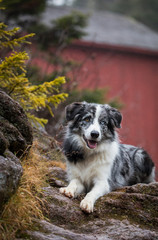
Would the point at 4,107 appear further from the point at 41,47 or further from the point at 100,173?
the point at 41,47

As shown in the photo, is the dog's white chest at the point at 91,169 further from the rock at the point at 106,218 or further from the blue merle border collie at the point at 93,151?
the rock at the point at 106,218

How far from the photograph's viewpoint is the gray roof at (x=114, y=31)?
1856 centimetres

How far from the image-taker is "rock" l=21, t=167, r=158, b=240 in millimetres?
3423

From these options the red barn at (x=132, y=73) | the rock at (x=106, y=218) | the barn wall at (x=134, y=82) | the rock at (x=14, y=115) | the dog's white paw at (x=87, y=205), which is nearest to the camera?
the rock at (x=106, y=218)

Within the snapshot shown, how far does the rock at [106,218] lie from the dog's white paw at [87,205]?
0.06 meters

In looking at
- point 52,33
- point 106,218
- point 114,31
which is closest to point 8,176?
point 106,218

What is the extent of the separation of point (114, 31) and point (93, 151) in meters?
17.6

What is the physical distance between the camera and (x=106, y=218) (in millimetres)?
3838

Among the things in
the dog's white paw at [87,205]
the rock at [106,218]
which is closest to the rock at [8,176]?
the rock at [106,218]

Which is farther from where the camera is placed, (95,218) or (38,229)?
(95,218)

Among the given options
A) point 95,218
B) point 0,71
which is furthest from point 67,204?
point 0,71

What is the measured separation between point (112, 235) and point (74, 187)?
111cm

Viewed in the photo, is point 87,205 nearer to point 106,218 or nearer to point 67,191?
point 106,218

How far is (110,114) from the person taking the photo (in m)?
5.14
